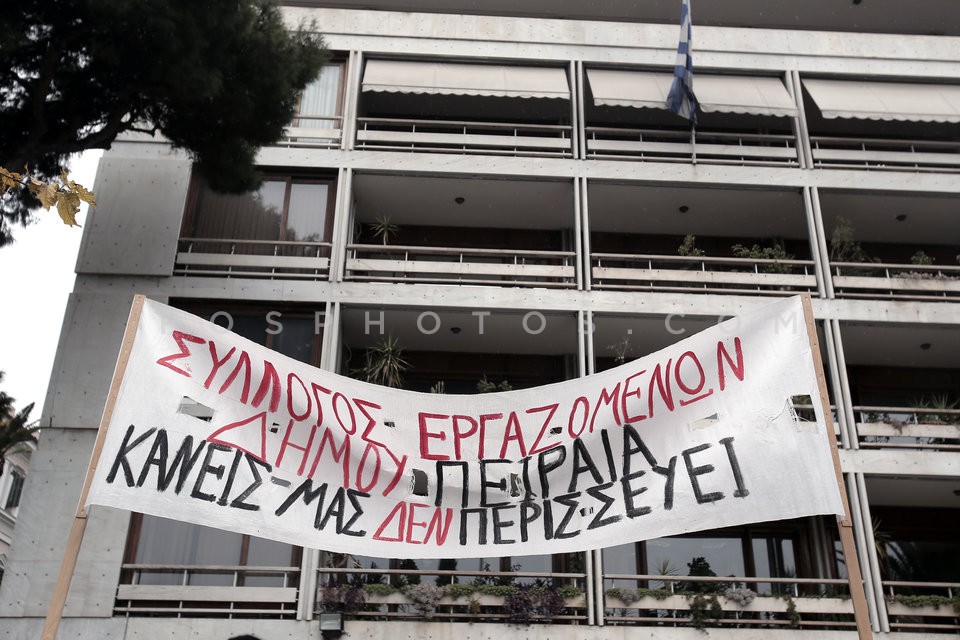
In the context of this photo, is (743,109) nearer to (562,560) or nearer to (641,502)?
(562,560)

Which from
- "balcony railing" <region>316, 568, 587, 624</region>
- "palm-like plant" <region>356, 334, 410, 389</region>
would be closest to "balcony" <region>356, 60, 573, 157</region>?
"palm-like plant" <region>356, 334, 410, 389</region>

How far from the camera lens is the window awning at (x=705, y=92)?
18.7 meters

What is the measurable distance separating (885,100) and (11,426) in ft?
65.6

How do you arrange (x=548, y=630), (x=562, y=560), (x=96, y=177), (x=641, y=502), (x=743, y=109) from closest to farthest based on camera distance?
1. (x=641, y=502)
2. (x=548, y=630)
3. (x=562, y=560)
4. (x=96, y=177)
5. (x=743, y=109)

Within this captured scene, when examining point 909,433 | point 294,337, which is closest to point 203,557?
point 294,337

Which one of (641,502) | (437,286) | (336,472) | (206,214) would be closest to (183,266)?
(206,214)

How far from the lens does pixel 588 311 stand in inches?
667

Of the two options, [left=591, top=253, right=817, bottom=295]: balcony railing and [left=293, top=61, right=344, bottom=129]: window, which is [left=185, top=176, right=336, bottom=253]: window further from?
[left=591, top=253, right=817, bottom=295]: balcony railing

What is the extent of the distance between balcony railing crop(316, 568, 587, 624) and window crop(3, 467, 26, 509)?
29.7 m

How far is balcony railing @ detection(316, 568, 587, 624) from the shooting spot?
1445 cm

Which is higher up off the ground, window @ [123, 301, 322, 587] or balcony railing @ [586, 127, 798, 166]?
balcony railing @ [586, 127, 798, 166]

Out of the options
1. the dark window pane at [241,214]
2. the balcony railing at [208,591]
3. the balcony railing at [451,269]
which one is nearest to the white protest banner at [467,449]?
the balcony railing at [208,591]

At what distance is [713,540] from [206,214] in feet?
36.9

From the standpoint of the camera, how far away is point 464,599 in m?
14.6
